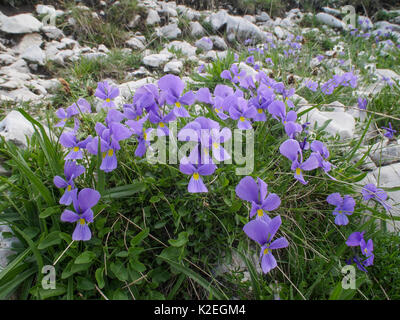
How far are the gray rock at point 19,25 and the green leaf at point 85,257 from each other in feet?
15.2

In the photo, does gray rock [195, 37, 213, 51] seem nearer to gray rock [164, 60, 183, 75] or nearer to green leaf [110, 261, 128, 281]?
gray rock [164, 60, 183, 75]

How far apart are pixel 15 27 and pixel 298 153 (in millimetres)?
5071

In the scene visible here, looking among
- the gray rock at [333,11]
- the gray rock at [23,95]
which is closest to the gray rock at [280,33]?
the gray rock at [333,11]

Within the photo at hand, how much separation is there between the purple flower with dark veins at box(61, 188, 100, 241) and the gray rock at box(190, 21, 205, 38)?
5128 mm

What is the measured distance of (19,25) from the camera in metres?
4.38

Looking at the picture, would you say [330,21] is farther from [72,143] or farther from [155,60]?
[72,143]

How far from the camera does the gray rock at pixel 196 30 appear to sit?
5594mm

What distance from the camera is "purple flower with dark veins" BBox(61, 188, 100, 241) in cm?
125

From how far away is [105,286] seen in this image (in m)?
1.40

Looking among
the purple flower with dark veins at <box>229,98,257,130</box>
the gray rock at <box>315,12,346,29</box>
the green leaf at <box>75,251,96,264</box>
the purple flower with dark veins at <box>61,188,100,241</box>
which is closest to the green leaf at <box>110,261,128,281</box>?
the green leaf at <box>75,251,96,264</box>

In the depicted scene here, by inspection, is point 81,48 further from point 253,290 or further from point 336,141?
point 253,290

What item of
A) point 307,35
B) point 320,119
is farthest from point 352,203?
point 307,35

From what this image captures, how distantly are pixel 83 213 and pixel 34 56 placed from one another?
371 cm

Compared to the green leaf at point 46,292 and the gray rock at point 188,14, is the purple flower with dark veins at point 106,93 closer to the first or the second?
the green leaf at point 46,292
